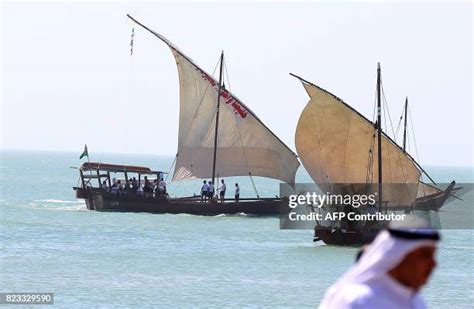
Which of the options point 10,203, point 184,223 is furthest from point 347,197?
point 10,203

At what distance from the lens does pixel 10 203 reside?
220ft

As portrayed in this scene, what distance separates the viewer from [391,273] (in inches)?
170

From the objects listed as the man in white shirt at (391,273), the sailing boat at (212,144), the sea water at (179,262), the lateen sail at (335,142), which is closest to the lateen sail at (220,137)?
the sailing boat at (212,144)

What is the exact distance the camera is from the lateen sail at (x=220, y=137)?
5822cm

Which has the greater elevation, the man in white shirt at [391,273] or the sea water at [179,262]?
the man in white shirt at [391,273]

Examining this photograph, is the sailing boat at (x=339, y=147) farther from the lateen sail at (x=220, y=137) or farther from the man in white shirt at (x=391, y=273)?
the man in white shirt at (x=391, y=273)

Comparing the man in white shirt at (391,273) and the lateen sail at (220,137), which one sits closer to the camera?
the man in white shirt at (391,273)

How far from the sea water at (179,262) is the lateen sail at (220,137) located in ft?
10.1

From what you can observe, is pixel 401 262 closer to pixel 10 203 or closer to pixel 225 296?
pixel 225 296

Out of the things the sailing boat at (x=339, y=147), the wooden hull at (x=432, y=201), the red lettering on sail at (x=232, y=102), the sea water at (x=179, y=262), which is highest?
the red lettering on sail at (x=232, y=102)

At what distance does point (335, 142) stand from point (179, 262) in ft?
40.0

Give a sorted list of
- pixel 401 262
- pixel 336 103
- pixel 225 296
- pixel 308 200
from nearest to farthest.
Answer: pixel 401 262
pixel 225 296
pixel 336 103
pixel 308 200

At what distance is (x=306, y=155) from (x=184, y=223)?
6.57 m

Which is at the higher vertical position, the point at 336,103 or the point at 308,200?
the point at 336,103
